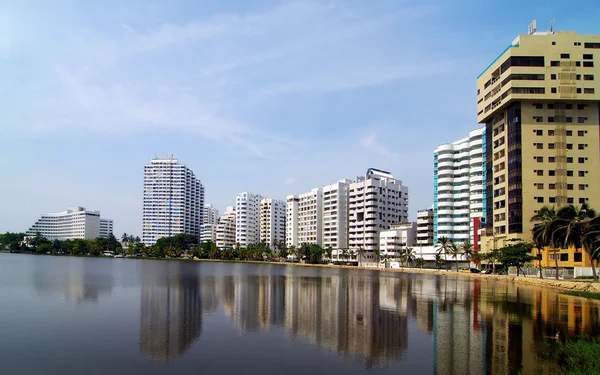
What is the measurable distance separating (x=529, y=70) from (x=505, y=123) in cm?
1309

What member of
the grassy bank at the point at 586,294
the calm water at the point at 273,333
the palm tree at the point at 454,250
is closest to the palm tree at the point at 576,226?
the grassy bank at the point at 586,294

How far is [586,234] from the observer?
220 feet

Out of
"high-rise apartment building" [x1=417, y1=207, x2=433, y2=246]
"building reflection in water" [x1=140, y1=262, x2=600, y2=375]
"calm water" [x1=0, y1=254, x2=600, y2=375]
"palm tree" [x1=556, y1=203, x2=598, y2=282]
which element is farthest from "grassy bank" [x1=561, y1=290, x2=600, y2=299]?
"high-rise apartment building" [x1=417, y1=207, x2=433, y2=246]

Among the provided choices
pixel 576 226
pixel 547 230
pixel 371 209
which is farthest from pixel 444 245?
pixel 576 226

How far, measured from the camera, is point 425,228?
17050cm

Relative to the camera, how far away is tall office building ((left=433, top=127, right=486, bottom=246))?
146 meters

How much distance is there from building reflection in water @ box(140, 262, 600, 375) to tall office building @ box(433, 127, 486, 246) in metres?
91.4

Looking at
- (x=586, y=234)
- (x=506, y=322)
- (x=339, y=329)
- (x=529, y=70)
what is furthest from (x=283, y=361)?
(x=529, y=70)

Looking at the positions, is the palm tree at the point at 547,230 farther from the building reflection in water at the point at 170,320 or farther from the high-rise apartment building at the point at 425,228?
the high-rise apartment building at the point at 425,228

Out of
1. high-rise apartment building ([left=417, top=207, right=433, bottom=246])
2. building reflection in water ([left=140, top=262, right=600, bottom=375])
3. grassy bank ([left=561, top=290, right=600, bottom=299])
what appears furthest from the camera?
high-rise apartment building ([left=417, top=207, right=433, bottom=246])

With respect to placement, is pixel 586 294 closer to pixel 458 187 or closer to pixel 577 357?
pixel 577 357

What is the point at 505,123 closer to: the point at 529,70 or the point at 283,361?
the point at 529,70

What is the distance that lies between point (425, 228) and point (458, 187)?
22755mm

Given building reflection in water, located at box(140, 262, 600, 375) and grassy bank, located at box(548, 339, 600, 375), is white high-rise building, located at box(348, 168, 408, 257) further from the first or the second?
grassy bank, located at box(548, 339, 600, 375)
